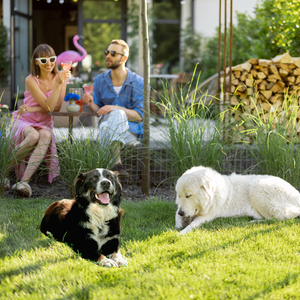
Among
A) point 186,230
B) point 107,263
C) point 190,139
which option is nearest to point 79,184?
point 107,263

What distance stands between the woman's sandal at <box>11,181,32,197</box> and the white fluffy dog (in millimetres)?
1578

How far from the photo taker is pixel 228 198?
3133mm

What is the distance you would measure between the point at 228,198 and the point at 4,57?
8703mm

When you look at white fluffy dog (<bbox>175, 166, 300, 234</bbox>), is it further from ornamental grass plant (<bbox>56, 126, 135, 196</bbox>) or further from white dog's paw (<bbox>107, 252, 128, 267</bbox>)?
ornamental grass plant (<bbox>56, 126, 135, 196</bbox>)

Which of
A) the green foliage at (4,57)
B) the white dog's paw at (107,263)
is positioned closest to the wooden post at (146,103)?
the white dog's paw at (107,263)

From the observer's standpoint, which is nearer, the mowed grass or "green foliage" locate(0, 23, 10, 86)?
the mowed grass

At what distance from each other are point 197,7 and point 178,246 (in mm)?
11439

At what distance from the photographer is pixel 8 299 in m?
1.72

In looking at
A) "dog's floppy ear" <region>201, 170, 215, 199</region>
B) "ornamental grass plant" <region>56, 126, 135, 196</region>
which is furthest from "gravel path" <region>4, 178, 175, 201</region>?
"dog's floppy ear" <region>201, 170, 215, 199</region>

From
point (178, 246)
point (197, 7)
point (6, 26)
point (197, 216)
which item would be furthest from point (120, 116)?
point (197, 7)

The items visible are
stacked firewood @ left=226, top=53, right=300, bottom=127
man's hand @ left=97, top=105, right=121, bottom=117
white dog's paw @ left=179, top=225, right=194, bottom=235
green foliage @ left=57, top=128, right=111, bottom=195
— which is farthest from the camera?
stacked firewood @ left=226, top=53, right=300, bottom=127

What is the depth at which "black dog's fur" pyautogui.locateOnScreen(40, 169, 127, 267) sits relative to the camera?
227 centimetres

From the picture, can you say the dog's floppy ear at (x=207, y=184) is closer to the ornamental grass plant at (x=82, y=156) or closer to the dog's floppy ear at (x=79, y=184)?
the dog's floppy ear at (x=79, y=184)

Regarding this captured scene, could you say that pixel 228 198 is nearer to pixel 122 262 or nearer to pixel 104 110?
pixel 122 262
